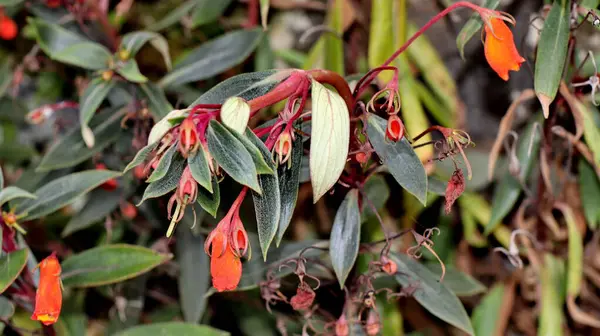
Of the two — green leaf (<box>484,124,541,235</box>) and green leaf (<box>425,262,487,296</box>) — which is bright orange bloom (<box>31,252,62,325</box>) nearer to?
green leaf (<box>425,262,487,296</box>)

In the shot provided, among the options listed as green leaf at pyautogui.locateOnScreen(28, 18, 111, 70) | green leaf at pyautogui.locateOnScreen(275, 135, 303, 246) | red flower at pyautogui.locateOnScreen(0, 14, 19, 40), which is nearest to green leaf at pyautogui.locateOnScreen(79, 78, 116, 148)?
green leaf at pyautogui.locateOnScreen(28, 18, 111, 70)

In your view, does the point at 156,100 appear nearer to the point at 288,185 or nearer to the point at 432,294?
the point at 288,185

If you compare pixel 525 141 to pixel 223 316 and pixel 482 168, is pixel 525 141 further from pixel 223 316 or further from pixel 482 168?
pixel 223 316

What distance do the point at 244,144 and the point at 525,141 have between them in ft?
1.94

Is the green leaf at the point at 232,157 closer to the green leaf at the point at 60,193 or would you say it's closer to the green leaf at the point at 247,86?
the green leaf at the point at 247,86

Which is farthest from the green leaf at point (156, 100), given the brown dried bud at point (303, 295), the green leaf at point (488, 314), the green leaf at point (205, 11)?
the green leaf at point (488, 314)

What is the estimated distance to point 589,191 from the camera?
111 centimetres

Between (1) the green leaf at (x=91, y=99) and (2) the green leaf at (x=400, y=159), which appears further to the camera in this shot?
(1) the green leaf at (x=91, y=99)

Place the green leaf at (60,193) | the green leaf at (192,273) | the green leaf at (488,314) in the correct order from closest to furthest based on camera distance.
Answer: the green leaf at (60,193), the green leaf at (192,273), the green leaf at (488,314)

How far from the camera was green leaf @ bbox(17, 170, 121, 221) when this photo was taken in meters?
0.96

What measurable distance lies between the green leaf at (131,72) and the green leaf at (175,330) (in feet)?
1.20

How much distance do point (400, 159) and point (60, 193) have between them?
0.52m

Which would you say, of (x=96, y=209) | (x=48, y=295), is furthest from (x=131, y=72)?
(x=48, y=295)

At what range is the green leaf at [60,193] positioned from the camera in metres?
0.96
